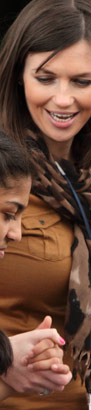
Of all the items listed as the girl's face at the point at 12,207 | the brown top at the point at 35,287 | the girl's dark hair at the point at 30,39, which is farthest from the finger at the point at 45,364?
the girl's dark hair at the point at 30,39

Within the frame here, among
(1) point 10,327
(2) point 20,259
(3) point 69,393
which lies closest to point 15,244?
(2) point 20,259

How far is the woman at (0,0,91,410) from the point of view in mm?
3096

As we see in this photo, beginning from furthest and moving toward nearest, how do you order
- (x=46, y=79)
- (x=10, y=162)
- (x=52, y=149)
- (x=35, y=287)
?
(x=52, y=149) → (x=46, y=79) → (x=35, y=287) → (x=10, y=162)

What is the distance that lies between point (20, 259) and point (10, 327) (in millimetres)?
213

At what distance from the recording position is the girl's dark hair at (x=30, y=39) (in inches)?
124

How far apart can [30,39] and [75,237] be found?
26.0 inches

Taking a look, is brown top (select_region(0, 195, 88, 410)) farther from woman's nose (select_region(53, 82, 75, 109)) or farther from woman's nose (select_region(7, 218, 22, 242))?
woman's nose (select_region(7, 218, 22, 242))

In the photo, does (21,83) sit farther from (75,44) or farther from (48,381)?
(48,381)

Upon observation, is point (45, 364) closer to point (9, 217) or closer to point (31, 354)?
point (31, 354)

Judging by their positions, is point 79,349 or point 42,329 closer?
point 42,329

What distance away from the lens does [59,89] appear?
3.19 meters

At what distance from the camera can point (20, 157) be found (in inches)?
95.9

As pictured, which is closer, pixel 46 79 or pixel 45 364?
pixel 45 364

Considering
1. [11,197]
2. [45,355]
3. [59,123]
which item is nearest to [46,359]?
[45,355]
